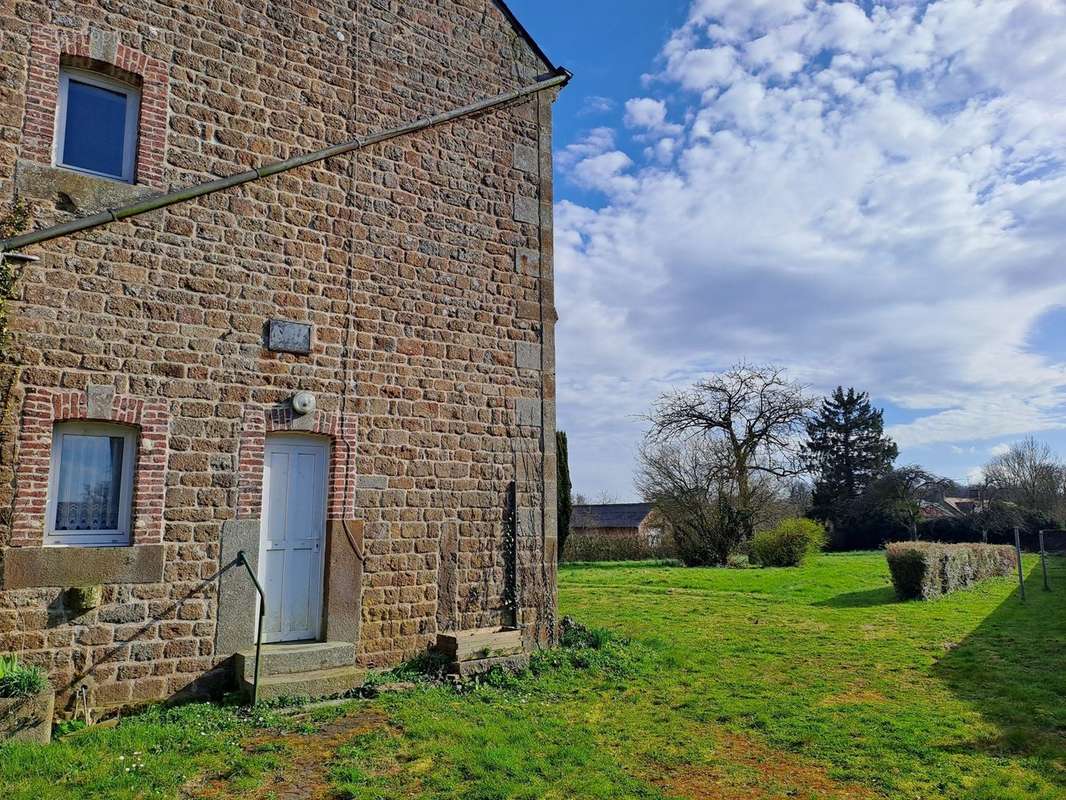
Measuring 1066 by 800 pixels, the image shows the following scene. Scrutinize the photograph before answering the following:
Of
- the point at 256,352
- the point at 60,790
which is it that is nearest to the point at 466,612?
the point at 256,352

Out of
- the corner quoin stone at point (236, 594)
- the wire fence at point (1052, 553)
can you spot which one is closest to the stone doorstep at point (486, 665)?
the corner quoin stone at point (236, 594)

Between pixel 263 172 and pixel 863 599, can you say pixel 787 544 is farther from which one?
pixel 263 172

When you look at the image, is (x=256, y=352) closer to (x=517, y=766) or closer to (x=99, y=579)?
(x=99, y=579)

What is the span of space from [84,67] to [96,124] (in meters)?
0.52

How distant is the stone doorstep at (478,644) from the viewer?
7.49 metres

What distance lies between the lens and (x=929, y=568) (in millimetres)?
14539

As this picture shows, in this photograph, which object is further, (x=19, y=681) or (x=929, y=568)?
(x=929, y=568)

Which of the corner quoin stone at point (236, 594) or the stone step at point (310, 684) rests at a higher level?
the corner quoin stone at point (236, 594)

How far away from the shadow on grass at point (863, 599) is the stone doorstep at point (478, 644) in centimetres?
857

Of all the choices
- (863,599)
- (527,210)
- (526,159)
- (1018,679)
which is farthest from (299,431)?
(863,599)

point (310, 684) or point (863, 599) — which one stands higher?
point (310, 684)

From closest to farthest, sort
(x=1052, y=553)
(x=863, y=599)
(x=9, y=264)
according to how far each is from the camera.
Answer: (x=9, y=264) < (x=863, y=599) < (x=1052, y=553)

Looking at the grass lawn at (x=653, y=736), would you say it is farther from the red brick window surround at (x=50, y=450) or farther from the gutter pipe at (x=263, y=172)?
the gutter pipe at (x=263, y=172)

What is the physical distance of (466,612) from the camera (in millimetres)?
8172
